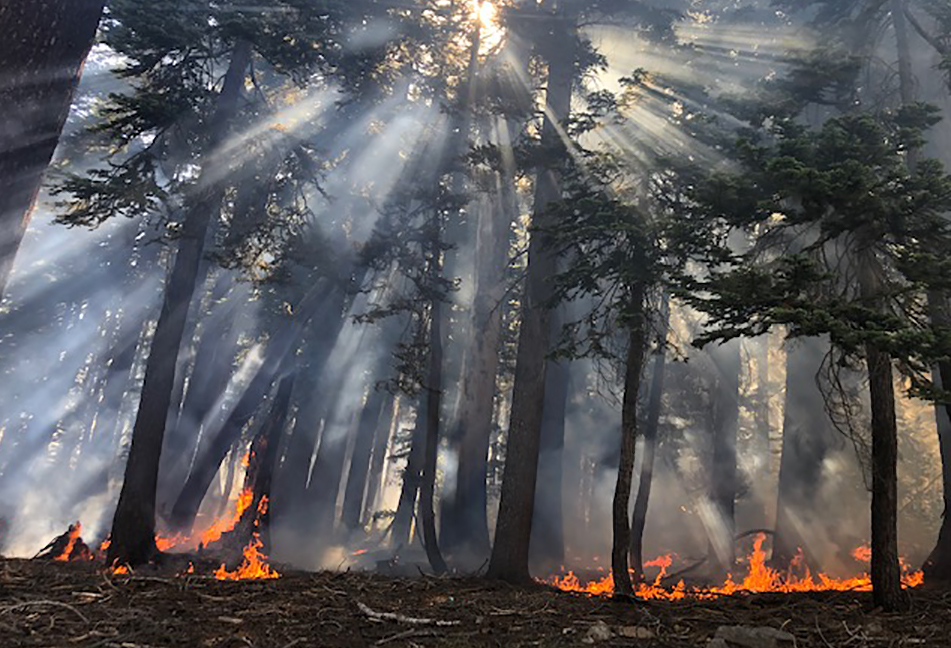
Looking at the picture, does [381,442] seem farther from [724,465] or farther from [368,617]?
[368,617]

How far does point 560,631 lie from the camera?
523cm

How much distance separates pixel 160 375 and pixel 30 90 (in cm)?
915

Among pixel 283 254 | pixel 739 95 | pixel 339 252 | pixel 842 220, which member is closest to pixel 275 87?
pixel 339 252

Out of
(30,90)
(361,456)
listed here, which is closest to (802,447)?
(361,456)

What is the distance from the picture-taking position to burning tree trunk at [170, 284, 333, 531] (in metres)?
16.8

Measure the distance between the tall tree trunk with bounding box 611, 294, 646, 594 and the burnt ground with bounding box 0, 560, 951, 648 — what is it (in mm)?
1018

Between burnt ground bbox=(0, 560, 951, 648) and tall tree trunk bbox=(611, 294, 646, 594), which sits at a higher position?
tall tree trunk bbox=(611, 294, 646, 594)

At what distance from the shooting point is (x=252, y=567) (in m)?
12.1

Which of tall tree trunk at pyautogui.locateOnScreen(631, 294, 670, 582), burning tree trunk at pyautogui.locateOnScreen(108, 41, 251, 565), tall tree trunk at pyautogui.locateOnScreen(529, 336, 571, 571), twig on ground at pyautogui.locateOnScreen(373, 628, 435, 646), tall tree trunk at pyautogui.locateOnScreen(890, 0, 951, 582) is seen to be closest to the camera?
twig on ground at pyautogui.locateOnScreen(373, 628, 435, 646)

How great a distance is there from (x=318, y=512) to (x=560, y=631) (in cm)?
→ 1985

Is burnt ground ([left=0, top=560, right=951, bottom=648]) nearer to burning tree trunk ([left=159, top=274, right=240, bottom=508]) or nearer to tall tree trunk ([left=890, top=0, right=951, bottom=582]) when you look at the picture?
tall tree trunk ([left=890, top=0, right=951, bottom=582])

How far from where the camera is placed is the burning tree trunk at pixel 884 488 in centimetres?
588

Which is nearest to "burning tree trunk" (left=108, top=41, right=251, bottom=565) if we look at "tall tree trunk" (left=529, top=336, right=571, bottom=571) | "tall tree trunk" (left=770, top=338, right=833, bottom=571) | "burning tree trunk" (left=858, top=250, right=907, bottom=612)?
"tall tree trunk" (left=529, top=336, right=571, bottom=571)

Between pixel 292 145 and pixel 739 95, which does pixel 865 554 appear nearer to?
pixel 739 95
